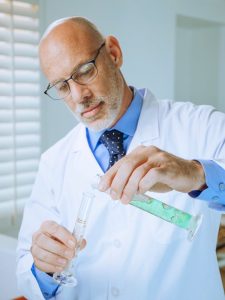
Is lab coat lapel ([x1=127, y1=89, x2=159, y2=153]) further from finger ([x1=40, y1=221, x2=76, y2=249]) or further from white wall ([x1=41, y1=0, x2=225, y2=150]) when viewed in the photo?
white wall ([x1=41, y1=0, x2=225, y2=150])

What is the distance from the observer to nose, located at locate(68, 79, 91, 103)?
3.41ft

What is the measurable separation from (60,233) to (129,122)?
42cm

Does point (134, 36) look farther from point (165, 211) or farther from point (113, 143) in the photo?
point (165, 211)

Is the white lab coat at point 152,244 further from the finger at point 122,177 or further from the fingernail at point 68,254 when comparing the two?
the finger at point 122,177

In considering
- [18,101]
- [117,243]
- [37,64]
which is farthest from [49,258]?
[37,64]

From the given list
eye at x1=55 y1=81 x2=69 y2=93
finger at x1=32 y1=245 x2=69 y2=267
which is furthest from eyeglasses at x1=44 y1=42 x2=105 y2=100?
finger at x1=32 y1=245 x2=69 y2=267

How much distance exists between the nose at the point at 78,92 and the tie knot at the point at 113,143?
17cm

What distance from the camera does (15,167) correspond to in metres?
1.93

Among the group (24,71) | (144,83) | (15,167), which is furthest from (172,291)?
(144,83)

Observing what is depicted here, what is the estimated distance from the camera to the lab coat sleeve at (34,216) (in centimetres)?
117

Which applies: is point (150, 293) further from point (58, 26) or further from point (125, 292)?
point (58, 26)

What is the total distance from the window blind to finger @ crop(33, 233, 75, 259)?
0.99m

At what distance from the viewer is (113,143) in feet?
3.84

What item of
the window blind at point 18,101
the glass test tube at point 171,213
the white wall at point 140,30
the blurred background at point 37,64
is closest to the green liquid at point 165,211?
the glass test tube at point 171,213
